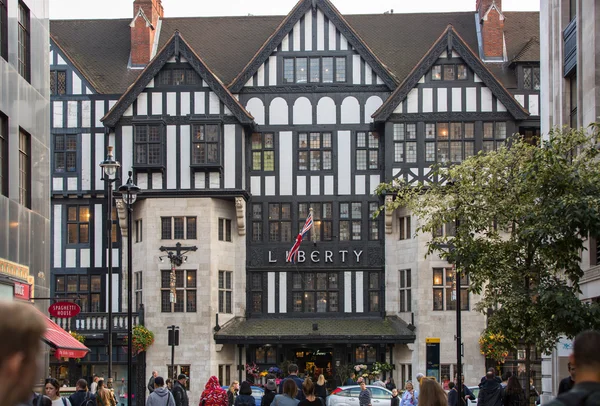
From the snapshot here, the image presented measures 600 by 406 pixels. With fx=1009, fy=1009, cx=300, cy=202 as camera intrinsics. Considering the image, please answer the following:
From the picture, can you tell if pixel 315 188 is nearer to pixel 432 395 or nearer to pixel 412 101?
pixel 412 101

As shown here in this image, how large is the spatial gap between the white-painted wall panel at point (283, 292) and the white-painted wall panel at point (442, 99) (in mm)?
10164

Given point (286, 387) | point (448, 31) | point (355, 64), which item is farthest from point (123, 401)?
point (286, 387)

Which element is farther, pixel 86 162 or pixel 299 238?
pixel 86 162

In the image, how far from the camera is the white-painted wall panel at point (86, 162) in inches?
1797

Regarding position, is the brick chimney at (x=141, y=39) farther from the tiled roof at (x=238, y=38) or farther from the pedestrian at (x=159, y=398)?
the pedestrian at (x=159, y=398)

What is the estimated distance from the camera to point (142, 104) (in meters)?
44.8

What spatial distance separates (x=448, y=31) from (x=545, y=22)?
12.5 meters

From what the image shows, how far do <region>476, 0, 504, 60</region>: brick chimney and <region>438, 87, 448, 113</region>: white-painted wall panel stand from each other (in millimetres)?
4496

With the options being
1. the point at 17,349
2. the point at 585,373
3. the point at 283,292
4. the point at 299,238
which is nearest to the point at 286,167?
the point at 299,238

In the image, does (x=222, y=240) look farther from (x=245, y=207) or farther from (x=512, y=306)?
(x=512, y=306)

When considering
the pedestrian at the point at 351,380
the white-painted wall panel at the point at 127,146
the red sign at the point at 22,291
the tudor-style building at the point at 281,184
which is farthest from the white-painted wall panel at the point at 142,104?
the red sign at the point at 22,291

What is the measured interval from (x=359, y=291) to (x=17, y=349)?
42482 millimetres

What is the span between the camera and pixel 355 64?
45.6 m

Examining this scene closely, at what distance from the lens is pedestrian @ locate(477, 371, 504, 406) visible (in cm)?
2097
